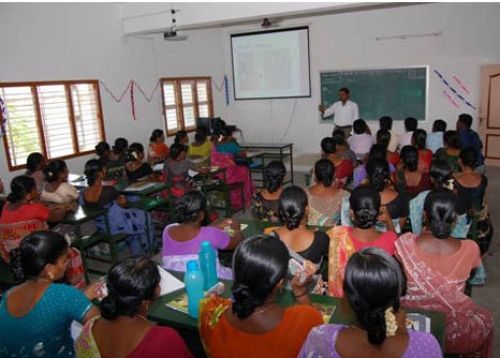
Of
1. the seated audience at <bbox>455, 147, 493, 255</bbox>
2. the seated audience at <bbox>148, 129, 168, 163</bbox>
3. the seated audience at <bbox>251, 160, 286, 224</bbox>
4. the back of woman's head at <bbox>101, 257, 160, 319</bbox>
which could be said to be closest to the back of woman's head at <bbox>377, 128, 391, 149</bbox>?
the seated audience at <bbox>455, 147, 493, 255</bbox>

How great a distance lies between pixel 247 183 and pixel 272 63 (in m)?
3.86

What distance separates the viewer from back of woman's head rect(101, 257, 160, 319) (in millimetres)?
1448

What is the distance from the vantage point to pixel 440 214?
6.79ft

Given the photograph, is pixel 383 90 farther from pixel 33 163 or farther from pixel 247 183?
pixel 33 163

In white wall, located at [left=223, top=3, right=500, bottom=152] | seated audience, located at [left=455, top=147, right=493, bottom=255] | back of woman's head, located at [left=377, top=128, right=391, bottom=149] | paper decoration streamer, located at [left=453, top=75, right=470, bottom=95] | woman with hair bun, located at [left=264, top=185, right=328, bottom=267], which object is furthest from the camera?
paper decoration streamer, located at [left=453, top=75, right=470, bottom=95]

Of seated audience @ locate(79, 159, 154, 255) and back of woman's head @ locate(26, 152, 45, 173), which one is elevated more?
back of woman's head @ locate(26, 152, 45, 173)

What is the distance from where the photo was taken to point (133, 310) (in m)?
1.46

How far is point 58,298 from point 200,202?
91 cm

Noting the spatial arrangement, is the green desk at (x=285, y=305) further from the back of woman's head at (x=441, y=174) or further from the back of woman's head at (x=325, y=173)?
the back of woman's head at (x=441, y=174)

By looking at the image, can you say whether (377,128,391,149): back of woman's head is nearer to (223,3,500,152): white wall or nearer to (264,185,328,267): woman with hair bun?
(264,185,328,267): woman with hair bun

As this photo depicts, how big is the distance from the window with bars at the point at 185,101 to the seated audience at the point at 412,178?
536 cm

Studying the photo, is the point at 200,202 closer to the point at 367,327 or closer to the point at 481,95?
the point at 367,327

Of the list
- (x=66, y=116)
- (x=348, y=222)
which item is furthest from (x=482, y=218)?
(x=66, y=116)

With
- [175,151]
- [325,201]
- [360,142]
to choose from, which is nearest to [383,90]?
[360,142]
